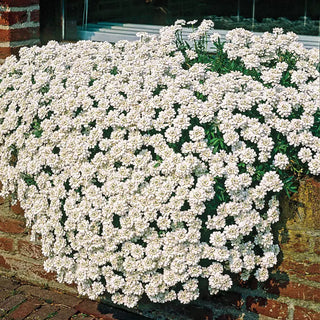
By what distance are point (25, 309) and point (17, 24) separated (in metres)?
2.15

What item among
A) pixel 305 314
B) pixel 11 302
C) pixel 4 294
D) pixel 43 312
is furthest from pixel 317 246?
pixel 4 294

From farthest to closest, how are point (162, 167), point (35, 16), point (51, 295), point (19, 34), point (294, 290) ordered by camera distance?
point (35, 16), point (19, 34), point (51, 295), point (294, 290), point (162, 167)

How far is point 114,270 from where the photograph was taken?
2.77 meters

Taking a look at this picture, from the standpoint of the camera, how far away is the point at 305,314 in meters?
2.98

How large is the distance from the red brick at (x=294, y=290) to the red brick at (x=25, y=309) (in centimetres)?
146

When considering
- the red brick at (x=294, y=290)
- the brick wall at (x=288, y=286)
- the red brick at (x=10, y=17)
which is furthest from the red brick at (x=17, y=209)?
the red brick at (x=294, y=290)

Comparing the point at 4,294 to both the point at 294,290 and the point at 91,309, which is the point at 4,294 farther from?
the point at 294,290

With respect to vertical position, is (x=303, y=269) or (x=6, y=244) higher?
(x=303, y=269)

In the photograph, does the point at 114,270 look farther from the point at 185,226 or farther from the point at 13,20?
the point at 13,20

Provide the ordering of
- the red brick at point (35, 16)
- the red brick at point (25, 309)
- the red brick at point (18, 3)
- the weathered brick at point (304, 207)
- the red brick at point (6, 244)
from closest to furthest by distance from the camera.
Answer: the weathered brick at point (304, 207) → the red brick at point (25, 309) → the red brick at point (6, 244) → the red brick at point (18, 3) → the red brick at point (35, 16)

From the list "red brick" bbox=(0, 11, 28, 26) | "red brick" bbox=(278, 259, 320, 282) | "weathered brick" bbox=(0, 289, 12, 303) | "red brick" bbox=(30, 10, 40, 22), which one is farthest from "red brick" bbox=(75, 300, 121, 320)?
"red brick" bbox=(30, 10, 40, 22)

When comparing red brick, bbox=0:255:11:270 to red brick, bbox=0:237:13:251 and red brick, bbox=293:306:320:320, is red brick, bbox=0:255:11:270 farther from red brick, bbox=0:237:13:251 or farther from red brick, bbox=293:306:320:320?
red brick, bbox=293:306:320:320

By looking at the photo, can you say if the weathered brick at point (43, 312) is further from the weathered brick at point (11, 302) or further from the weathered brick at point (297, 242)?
the weathered brick at point (297, 242)

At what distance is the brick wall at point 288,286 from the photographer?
2865 mm
